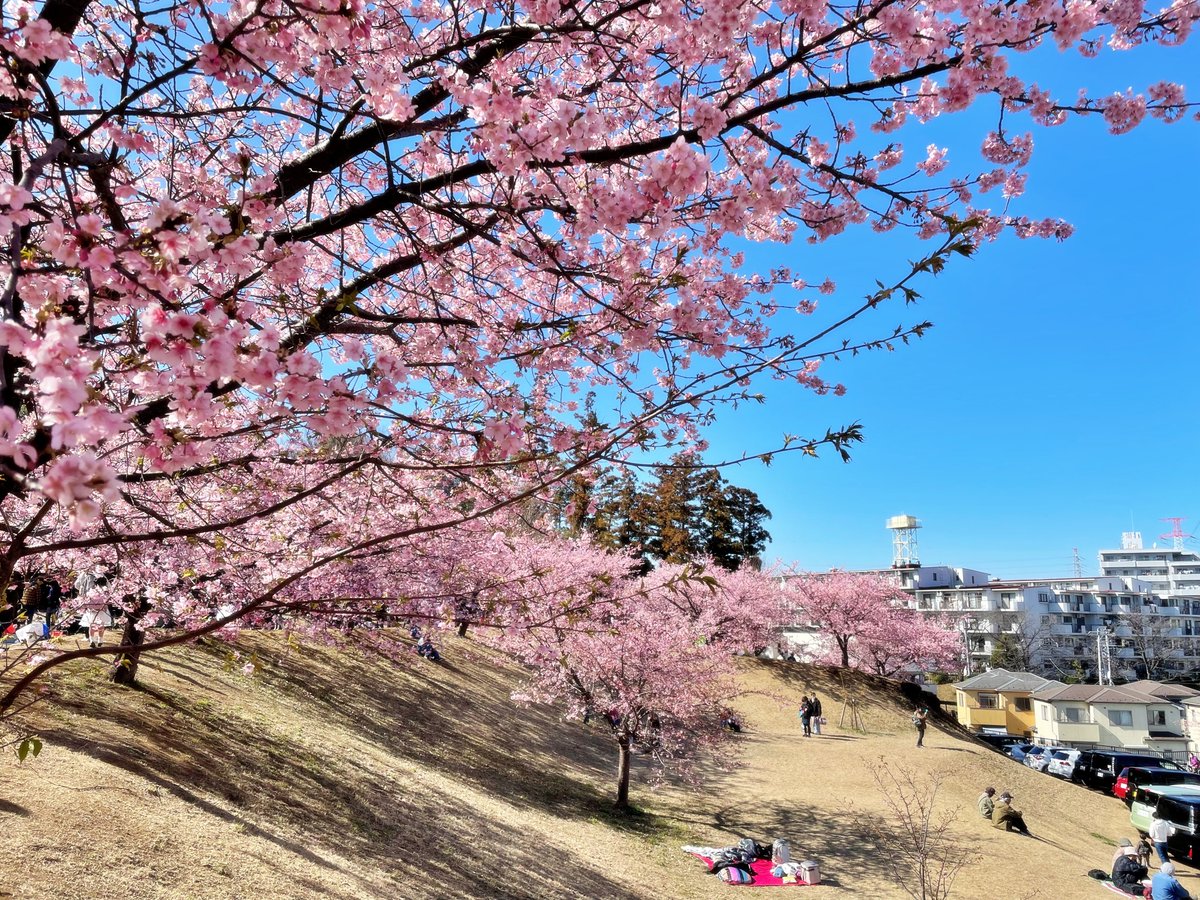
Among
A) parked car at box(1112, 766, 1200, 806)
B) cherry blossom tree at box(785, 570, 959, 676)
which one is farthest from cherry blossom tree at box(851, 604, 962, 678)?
parked car at box(1112, 766, 1200, 806)

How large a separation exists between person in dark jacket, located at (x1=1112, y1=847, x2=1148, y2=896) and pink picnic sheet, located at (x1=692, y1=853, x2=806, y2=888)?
217 inches

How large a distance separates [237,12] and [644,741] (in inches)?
541

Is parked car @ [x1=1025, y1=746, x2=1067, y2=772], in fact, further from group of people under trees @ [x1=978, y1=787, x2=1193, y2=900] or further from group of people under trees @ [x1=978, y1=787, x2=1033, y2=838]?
group of people under trees @ [x1=978, y1=787, x2=1033, y2=838]

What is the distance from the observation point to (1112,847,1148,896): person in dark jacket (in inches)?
440

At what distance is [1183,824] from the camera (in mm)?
15008

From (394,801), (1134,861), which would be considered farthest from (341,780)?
(1134,861)

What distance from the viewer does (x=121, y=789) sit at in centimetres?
649

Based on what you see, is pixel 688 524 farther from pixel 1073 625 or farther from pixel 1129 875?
pixel 1073 625

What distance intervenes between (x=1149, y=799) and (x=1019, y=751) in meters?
14.3

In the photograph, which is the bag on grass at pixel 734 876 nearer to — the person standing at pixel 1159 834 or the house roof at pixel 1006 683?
the person standing at pixel 1159 834

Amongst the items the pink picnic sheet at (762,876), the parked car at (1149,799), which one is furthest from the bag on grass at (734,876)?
the parked car at (1149,799)

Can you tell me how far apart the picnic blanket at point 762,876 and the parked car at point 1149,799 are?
11102 millimetres

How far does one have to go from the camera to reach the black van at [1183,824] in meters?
14.7

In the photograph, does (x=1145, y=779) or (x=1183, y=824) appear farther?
(x=1145, y=779)
